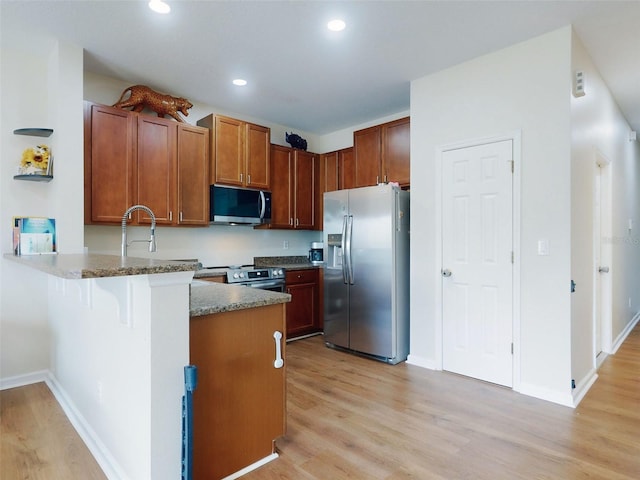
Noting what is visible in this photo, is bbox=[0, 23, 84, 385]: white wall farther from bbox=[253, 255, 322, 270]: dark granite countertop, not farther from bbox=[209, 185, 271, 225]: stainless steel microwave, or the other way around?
bbox=[253, 255, 322, 270]: dark granite countertop

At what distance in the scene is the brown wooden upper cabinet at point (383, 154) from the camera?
407cm

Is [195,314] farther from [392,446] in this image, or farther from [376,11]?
[376,11]

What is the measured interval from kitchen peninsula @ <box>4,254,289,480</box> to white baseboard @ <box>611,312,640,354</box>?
4.04 meters

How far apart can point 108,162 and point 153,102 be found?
780 millimetres

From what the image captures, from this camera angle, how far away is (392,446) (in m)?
2.14

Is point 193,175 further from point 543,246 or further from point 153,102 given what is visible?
point 543,246

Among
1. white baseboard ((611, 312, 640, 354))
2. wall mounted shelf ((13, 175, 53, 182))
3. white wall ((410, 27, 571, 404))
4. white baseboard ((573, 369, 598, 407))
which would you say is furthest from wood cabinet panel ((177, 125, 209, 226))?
white baseboard ((611, 312, 640, 354))

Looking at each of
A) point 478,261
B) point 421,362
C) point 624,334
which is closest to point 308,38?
point 478,261

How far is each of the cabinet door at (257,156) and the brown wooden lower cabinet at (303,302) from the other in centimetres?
114

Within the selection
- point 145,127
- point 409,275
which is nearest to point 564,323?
point 409,275

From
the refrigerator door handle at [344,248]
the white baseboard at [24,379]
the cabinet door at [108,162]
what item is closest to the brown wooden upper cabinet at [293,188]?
the refrigerator door handle at [344,248]

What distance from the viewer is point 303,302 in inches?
181

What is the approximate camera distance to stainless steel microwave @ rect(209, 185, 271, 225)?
404 cm

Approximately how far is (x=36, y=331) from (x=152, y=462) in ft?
7.90
